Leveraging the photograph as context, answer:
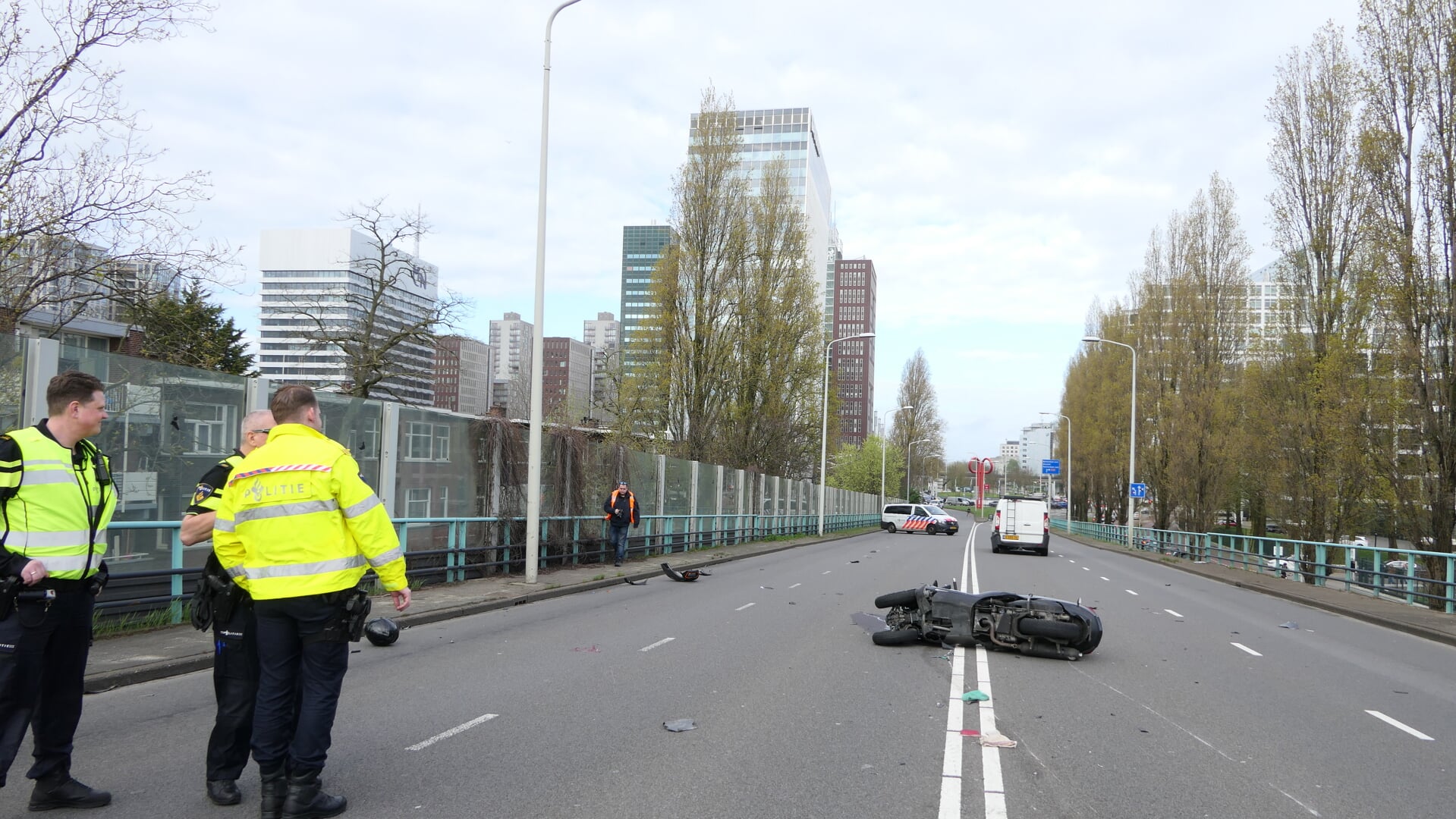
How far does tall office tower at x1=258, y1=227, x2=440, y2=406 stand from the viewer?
32.0 metres

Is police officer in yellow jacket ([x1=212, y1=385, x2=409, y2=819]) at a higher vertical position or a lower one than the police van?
higher

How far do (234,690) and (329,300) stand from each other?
3609cm

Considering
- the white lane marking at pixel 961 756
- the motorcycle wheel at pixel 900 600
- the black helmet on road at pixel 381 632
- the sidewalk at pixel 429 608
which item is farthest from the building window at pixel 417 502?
the black helmet on road at pixel 381 632

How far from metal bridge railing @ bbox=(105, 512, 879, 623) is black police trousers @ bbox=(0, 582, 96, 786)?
2.18 m

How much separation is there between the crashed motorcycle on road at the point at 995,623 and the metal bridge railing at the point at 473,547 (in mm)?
5463

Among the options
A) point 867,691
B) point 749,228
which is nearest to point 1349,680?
point 867,691

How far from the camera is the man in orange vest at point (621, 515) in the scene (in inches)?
784

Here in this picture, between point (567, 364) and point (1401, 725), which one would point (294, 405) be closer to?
point (1401, 725)

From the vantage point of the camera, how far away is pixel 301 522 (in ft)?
13.7

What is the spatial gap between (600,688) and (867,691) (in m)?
2.18

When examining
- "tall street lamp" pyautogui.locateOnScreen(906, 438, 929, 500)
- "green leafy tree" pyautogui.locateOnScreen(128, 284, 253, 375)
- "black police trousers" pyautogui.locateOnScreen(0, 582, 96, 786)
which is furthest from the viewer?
"tall street lamp" pyautogui.locateOnScreen(906, 438, 929, 500)

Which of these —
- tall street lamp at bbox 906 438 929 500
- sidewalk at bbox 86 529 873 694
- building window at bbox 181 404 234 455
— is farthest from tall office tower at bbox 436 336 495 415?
building window at bbox 181 404 234 455

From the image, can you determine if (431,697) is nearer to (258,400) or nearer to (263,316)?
(258,400)

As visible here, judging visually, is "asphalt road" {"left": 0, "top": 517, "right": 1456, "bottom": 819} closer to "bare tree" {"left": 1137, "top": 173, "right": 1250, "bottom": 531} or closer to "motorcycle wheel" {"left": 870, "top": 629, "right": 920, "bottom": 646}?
"motorcycle wheel" {"left": 870, "top": 629, "right": 920, "bottom": 646}
